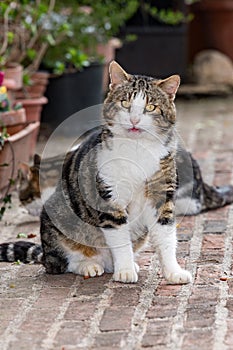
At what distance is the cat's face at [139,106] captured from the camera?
364cm

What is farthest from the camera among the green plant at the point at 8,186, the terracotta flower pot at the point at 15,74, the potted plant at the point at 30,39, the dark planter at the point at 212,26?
the dark planter at the point at 212,26

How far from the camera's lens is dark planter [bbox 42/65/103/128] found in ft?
24.5

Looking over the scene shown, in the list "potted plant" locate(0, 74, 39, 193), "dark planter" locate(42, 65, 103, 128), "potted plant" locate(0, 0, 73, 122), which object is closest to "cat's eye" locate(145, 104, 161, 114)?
"potted plant" locate(0, 74, 39, 193)

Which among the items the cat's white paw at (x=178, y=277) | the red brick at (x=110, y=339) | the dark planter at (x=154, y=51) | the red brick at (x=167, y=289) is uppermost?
the red brick at (x=110, y=339)

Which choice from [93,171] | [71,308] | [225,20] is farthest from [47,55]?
[71,308]

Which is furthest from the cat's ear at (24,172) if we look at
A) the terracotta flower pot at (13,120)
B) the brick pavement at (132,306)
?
the brick pavement at (132,306)

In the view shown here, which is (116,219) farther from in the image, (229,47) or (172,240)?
(229,47)

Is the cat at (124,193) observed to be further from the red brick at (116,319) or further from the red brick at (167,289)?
the red brick at (116,319)

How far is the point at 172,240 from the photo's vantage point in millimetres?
3816

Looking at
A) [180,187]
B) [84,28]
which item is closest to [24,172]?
[180,187]

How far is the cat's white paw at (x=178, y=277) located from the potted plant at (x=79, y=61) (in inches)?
145

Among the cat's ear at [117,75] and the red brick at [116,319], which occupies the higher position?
the cat's ear at [117,75]

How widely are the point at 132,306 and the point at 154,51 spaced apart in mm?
6300

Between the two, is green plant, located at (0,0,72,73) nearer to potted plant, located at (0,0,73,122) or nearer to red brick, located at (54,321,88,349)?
potted plant, located at (0,0,73,122)
